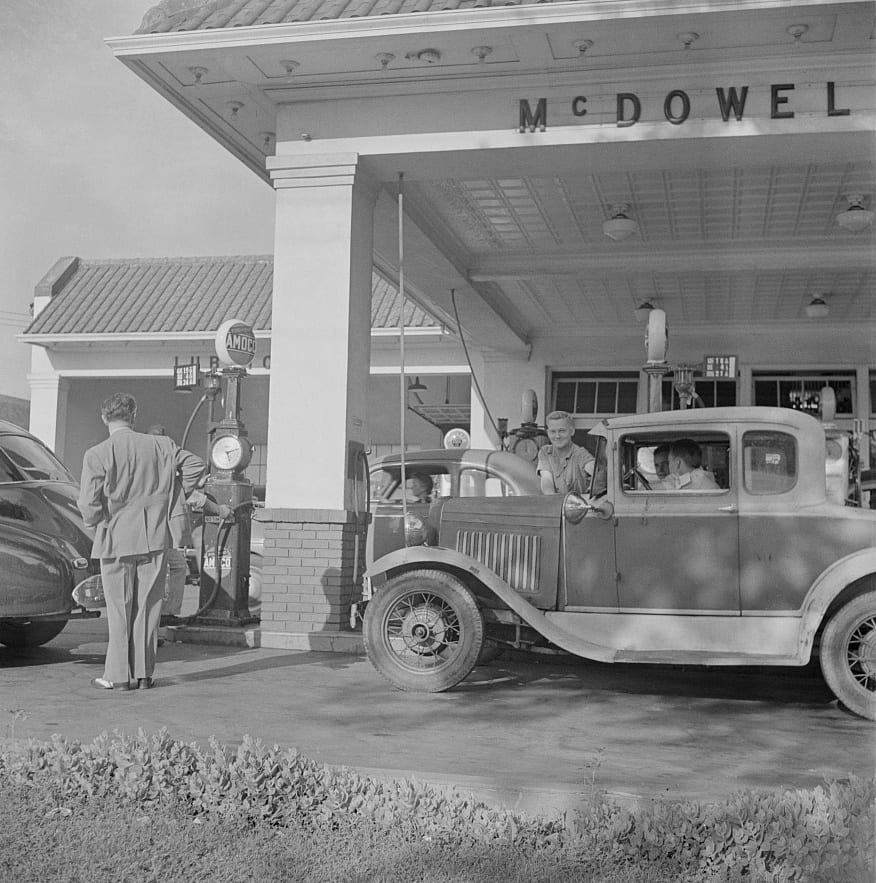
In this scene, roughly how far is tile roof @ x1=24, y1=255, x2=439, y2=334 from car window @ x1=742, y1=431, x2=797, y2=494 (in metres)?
12.3

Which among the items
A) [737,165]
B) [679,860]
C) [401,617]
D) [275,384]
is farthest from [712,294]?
[679,860]

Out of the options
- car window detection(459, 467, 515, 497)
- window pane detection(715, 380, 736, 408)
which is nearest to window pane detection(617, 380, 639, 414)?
window pane detection(715, 380, 736, 408)

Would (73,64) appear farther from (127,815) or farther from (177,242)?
(127,815)

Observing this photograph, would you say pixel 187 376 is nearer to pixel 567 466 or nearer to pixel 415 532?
pixel 415 532

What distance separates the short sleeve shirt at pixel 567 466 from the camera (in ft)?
26.3

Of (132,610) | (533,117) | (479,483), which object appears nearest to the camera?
(132,610)

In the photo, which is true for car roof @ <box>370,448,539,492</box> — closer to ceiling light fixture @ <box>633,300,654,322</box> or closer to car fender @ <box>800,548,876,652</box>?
car fender @ <box>800,548,876,652</box>

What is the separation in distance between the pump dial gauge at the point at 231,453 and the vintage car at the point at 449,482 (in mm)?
1325

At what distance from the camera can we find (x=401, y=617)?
6.73 metres

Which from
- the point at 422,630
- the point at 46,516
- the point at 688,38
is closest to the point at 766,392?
the point at 688,38

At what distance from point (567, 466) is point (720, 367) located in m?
7.91

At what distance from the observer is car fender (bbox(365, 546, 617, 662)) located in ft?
21.0

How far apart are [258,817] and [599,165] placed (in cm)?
703

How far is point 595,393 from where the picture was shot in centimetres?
1773
